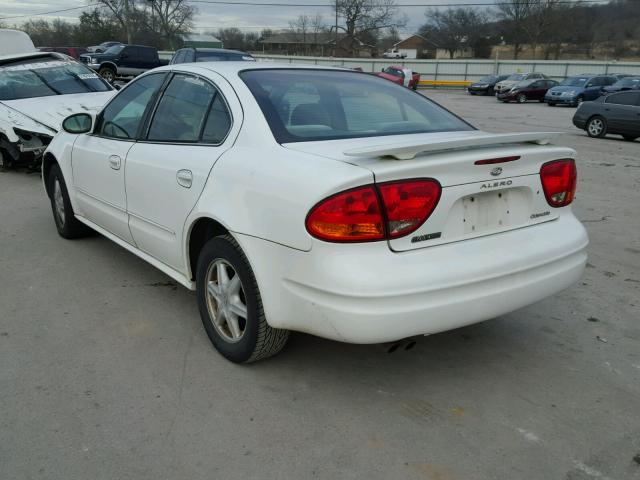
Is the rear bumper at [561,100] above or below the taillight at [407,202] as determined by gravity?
below

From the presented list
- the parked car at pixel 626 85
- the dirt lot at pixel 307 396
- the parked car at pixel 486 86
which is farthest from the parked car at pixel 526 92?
the dirt lot at pixel 307 396

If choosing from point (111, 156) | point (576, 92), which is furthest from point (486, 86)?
point (111, 156)

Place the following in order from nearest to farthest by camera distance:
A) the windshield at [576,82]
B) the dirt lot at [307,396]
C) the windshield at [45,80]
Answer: the dirt lot at [307,396] → the windshield at [45,80] → the windshield at [576,82]

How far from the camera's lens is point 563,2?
67.2 m

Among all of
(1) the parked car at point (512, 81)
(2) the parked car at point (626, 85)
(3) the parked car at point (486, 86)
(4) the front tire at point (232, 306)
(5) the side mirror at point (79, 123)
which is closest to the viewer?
(4) the front tire at point (232, 306)

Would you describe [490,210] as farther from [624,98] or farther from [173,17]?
[173,17]

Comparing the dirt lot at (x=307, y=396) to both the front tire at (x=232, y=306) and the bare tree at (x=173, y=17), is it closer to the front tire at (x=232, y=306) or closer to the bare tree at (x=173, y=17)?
the front tire at (x=232, y=306)

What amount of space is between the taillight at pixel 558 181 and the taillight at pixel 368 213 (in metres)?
0.89

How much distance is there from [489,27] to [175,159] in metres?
83.8

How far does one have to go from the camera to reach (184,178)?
3.30 metres

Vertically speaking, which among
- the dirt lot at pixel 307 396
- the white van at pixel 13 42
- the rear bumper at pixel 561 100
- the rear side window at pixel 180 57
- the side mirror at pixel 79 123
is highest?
the white van at pixel 13 42

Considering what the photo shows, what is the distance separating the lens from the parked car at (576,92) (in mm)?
28688

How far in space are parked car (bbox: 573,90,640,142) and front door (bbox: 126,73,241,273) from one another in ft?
46.3

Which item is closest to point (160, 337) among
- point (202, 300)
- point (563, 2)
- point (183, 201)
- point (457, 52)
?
point (202, 300)
